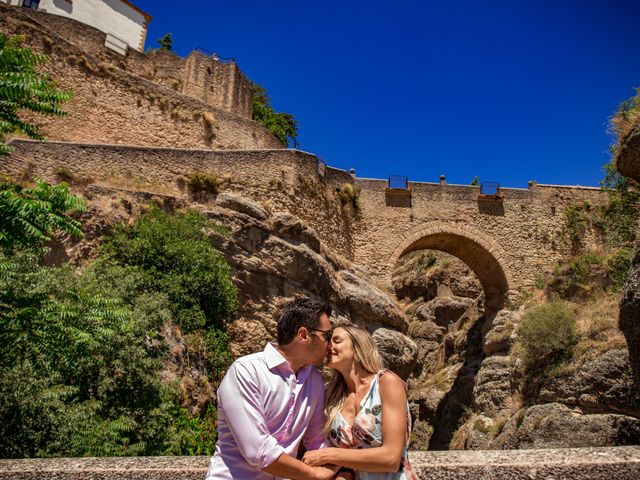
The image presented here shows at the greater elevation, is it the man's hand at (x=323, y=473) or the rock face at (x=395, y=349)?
the man's hand at (x=323, y=473)

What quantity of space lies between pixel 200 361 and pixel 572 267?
1472cm

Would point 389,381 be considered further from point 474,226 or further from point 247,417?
point 474,226

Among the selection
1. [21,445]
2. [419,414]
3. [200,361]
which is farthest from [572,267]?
[21,445]

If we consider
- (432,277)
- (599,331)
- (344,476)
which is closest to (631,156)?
(344,476)

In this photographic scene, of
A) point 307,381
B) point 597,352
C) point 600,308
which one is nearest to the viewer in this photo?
point 307,381

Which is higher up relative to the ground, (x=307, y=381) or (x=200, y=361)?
(x=307, y=381)

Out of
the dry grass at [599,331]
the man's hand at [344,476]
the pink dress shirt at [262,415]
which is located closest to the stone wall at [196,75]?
the dry grass at [599,331]

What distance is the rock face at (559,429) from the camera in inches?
377

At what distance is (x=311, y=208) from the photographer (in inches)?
675

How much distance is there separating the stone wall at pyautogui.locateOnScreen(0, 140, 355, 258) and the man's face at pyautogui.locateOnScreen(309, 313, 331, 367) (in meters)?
12.2

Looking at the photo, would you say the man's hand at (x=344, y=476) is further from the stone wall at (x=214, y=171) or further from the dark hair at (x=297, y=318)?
the stone wall at (x=214, y=171)

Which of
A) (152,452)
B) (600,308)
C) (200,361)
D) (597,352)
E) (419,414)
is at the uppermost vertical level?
(600,308)

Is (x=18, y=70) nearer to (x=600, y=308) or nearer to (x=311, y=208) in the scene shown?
(x=311, y=208)

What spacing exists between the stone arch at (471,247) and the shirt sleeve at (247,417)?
17.1 meters
